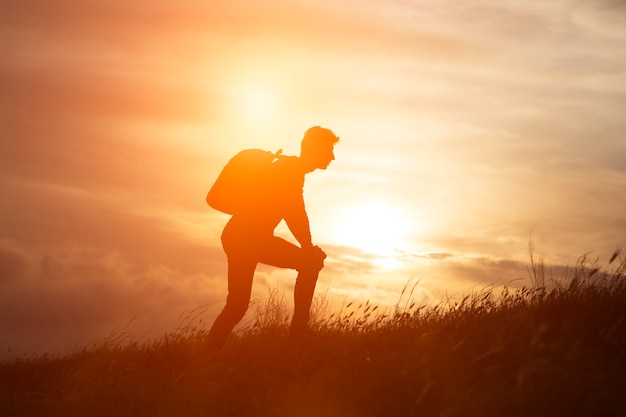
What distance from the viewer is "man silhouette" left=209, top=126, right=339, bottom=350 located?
953 centimetres

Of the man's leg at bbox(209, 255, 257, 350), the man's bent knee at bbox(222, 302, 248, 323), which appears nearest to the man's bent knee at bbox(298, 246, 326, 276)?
the man's leg at bbox(209, 255, 257, 350)

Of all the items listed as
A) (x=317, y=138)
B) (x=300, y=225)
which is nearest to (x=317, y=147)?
(x=317, y=138)

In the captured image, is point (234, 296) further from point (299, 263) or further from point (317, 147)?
point (317, 147)

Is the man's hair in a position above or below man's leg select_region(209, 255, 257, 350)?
above

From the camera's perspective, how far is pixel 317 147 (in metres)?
9.59

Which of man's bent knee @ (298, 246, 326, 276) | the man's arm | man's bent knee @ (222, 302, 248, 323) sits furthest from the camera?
man's bent knee @ (222, 302, 248, 323)

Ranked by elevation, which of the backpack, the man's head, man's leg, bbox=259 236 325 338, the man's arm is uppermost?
the man's head

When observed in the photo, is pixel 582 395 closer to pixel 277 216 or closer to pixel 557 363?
pixel 557 363

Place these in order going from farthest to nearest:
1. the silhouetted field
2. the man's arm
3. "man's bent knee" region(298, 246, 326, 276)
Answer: the man's arm → "man's bent knee" region(298, 246, 326, 276) → the silhouetted field

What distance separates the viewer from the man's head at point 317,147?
9.59 metres

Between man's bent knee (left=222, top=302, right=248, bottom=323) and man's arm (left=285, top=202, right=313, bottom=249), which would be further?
man's bent knee (left=222, top=302, right=248, bottom=323)

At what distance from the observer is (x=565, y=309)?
8.45 m

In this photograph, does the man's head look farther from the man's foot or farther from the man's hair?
the man's foot

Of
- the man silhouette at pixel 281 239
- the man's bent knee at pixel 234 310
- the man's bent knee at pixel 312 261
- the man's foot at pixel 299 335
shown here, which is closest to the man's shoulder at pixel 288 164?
the man silhouette at pixel 281 239
